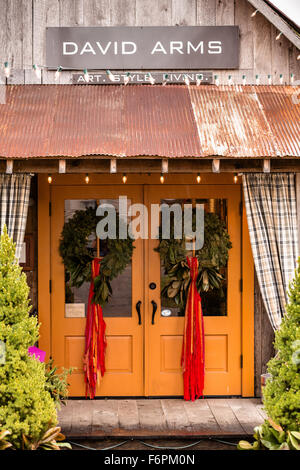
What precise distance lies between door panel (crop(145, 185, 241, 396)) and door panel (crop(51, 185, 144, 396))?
0.15 m

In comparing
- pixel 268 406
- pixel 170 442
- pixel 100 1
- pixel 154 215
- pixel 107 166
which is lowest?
pixel 170 442

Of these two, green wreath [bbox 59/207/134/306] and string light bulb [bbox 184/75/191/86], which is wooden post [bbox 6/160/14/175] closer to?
green wreath [bbox 59/207/134/306]

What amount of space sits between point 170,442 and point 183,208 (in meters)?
2.64

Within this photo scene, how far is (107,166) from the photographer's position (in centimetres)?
543

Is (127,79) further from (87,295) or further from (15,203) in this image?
(87,295)

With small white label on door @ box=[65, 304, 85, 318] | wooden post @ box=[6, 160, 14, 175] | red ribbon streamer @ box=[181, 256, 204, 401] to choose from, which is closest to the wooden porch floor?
red ribbon streamer @ box=[181, 256, 204, 401]

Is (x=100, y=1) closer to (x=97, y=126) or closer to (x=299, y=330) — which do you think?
(x=97, y=126)

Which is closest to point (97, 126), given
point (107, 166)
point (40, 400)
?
A: point (107, 166)

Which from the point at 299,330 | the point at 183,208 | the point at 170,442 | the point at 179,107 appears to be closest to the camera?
the point at 299,330

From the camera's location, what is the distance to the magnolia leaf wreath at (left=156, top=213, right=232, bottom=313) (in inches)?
251

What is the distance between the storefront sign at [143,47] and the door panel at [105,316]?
56.6 inches

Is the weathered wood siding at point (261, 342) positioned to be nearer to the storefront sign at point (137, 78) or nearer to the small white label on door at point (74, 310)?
the small white label on door at point (74, 310)

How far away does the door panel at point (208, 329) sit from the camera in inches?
254

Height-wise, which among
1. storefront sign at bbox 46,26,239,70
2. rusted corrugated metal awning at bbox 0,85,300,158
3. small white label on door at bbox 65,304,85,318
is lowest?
small white label on door at bbox 65,304,85,318
